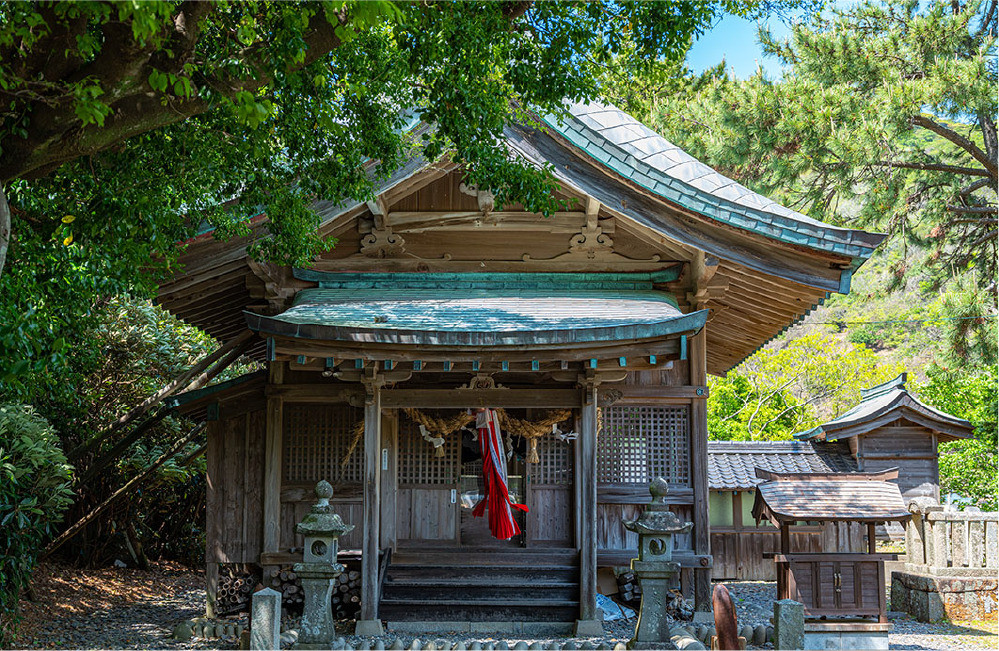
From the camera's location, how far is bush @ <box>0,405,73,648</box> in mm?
8570

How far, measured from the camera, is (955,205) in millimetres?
17656

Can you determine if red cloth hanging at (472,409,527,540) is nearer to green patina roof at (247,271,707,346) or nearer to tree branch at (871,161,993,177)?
green patina roof at (247,271,707,346)

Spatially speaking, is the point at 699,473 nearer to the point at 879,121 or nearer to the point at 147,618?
the point at 147,618

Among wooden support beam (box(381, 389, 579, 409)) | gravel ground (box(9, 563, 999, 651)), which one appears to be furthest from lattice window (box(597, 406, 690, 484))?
gravel ground (box(9, 563, 999, 651))

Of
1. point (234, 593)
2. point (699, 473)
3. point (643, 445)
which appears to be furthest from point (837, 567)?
point (234, 593)

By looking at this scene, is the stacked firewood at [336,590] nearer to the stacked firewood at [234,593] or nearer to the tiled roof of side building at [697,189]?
the stacked firewood at [234,593]

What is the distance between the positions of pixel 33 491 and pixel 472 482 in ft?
22.1

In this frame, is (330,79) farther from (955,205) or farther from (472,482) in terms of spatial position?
(955,205)

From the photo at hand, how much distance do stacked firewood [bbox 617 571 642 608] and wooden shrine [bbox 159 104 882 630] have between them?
276mm

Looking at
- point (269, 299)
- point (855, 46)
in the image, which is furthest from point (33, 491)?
point (855, 46)

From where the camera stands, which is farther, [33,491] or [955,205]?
[955,205]

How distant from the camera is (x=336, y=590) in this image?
987 centimetres

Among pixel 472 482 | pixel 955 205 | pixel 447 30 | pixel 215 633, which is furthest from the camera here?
pixel 955 205

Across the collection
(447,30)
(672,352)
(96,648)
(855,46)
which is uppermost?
(855,46)
